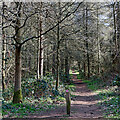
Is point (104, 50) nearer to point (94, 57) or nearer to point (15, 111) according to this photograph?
point (94, 57)

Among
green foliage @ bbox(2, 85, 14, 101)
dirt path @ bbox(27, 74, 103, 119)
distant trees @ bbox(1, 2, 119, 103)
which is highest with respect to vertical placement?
distant trees @ bbox(1, 2, 119, 103)

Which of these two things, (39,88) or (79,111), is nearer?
(79,111)

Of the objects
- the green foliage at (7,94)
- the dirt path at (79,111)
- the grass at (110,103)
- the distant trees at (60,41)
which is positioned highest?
the distant trees at (60,41)

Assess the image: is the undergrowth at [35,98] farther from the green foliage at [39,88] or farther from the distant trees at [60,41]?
the distant trees at [60,41]

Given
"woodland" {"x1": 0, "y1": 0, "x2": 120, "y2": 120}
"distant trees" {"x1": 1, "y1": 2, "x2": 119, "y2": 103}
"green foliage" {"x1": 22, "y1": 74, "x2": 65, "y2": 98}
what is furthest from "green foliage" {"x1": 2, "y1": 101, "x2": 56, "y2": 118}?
"green foliage" {"x1": 22, "y1": 74, "x2": 65, "y2": 98}

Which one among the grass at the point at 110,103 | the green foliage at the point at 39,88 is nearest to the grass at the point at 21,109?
the green foliage at the point at 39,88

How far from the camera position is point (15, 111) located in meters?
7.66

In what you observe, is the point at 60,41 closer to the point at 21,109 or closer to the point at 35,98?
the point at 35,98

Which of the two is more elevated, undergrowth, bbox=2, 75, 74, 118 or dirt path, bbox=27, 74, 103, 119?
undergrowth, bbox=2, 75, 74, 118

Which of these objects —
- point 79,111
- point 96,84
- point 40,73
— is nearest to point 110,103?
point 79,111

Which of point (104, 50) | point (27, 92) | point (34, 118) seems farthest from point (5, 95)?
point (104, 50)

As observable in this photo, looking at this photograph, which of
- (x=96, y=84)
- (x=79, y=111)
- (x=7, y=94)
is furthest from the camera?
(x=96, y=84)

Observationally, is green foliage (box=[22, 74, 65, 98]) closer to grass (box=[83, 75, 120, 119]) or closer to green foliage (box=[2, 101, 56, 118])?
green foliage (box=[2, 101, 56, 118])

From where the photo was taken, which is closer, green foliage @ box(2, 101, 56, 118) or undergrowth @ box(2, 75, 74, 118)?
green foliage @ box(2, 101, 56, 118)
